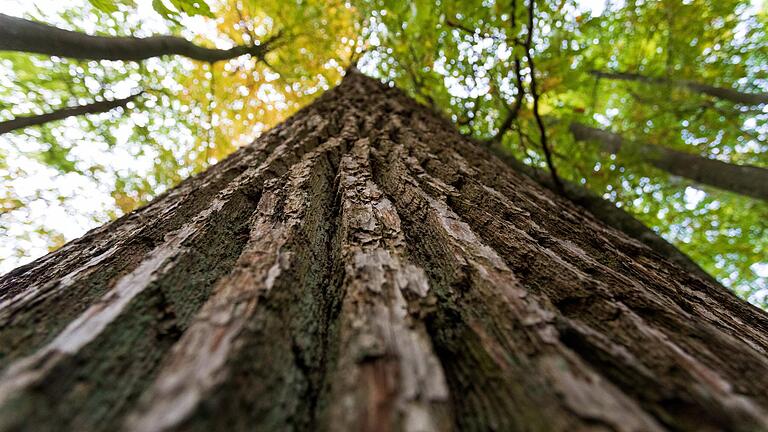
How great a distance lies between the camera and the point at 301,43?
580 centimetres

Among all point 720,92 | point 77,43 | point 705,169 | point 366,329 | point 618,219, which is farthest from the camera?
point 720,92

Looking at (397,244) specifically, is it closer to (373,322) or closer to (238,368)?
(373,322)

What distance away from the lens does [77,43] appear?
104 inches

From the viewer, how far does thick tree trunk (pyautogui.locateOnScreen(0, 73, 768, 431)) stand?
611 mm

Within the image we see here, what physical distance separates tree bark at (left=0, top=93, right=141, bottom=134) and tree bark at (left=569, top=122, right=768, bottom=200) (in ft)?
22.4

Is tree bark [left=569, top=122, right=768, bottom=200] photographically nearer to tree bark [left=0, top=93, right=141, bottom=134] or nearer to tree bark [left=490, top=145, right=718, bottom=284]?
tree bark [left=490, top=145, right=718, bottom=284]

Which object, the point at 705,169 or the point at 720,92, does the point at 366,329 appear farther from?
the point at 720,92

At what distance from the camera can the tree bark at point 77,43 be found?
227 centimetres

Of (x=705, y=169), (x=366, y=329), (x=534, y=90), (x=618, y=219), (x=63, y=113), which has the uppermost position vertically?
(x=63, y=113)

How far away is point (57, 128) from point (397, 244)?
5.34m

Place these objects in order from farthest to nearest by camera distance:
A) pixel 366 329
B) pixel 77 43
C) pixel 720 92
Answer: pixel 720 92
pixel 77 43
pixel 366 329

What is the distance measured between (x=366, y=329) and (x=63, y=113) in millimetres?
4931

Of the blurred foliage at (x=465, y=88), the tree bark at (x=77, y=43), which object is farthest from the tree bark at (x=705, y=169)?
the tree bark at (x=77, y=43)

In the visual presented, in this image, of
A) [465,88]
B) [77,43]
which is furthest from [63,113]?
[465,88]
